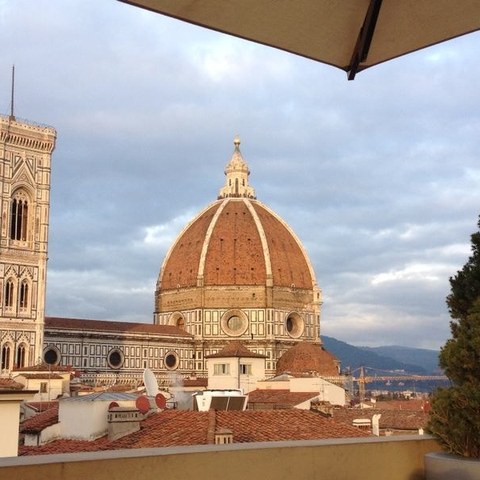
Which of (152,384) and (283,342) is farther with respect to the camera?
(283,342)

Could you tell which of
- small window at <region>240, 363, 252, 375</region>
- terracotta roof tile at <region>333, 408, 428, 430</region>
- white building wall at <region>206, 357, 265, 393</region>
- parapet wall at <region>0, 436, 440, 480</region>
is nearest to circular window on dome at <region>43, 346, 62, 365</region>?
white building wall at <region>206, 357, 265, 393</region>

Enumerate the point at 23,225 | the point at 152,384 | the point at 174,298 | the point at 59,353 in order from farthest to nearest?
the point at 174,298, the point at 59,353, the point at 23,225, the point at 152,384

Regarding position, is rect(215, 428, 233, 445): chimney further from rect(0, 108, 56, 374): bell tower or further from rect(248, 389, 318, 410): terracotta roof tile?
rect(0, 108, 56, 374): bell tower

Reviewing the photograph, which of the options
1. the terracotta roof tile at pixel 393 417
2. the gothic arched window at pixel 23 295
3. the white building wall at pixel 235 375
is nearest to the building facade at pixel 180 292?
the gothic arched window at pixel 23 295

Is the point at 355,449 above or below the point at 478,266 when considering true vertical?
below

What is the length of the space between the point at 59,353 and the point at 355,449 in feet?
192

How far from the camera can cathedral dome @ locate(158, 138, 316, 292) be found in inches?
3059

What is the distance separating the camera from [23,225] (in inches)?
2131

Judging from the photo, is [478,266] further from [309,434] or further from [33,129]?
[33,129]

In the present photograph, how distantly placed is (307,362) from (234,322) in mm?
11741

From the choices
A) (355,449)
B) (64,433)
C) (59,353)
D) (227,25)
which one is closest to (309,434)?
(64,433)

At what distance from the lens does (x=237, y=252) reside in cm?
7900

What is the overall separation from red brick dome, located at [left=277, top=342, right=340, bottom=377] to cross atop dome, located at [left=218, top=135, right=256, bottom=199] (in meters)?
23.9

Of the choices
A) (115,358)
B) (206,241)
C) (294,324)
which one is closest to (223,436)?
(115,358)
